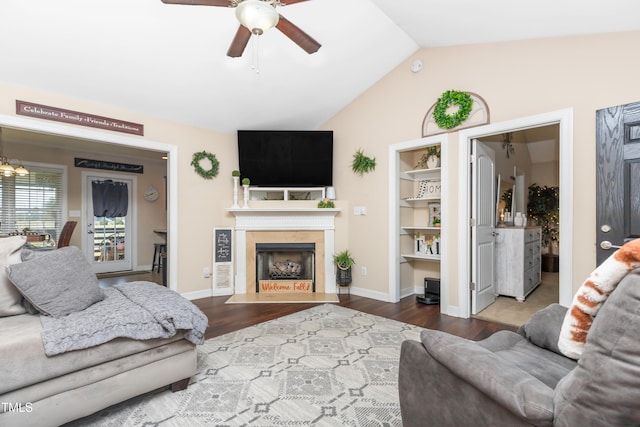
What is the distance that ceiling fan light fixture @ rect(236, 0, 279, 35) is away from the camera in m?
1.71

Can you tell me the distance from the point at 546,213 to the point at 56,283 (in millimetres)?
6992

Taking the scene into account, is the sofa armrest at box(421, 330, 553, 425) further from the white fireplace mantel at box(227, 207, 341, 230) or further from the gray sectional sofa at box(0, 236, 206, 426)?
the white fireplace mantel at box(227, 207, 341, 230)

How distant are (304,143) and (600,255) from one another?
341cm

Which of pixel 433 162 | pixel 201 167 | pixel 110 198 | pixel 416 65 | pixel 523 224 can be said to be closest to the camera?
pixel 416 65

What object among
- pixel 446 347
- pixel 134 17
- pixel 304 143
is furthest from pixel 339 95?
pixel 446 347

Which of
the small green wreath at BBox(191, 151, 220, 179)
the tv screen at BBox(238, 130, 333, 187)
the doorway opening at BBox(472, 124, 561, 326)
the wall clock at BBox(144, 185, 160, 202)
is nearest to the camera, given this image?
the doorway opening at BBox(472, 124, 561, 326)

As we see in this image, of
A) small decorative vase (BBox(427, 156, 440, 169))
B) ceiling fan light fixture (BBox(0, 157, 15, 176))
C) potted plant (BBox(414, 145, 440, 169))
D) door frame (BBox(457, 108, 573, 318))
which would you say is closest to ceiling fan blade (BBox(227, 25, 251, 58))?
door frame (BBox(457, 108, 573, 318))

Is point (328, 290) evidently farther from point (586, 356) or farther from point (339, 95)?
point (586, 356)

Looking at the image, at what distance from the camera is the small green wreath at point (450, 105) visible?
331 cm

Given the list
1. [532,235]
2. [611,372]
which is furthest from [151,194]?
[611,372]

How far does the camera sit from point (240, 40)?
88.2 inches

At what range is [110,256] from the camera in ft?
20.8

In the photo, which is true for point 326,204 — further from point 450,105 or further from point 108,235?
point 108,235

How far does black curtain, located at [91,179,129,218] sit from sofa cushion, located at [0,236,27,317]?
16.1 ft
